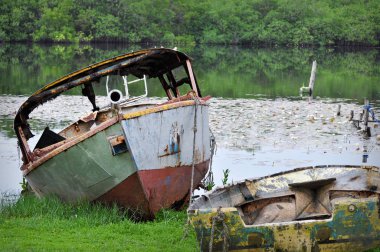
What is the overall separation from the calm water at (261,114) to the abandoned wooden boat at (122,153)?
3.74m

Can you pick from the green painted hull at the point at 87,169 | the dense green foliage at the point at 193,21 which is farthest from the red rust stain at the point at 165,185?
the dense green foliage at the point at 193,21

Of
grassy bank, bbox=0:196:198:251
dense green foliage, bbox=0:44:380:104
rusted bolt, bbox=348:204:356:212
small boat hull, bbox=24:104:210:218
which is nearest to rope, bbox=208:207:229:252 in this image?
grassy bank, bbox=0:196:198:251

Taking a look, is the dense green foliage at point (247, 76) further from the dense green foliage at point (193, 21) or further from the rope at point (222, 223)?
the rope at point (222, 223)

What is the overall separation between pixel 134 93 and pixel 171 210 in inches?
998

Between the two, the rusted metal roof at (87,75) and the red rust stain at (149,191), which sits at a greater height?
the rusted metal roof at (87,75)

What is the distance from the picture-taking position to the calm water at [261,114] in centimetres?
2158

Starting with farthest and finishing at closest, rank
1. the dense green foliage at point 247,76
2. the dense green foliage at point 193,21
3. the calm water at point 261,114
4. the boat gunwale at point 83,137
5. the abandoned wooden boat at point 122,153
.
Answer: the dense green foliage at point 193,21, the dense green foliage at point 247,76, the calm water at point 261,114, the abandoned wooden boat at point 122,153, the boat gunwale at point 83,137

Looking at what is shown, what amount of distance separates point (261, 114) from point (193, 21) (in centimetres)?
8027

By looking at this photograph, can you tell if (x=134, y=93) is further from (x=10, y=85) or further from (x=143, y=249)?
(x=143, y=249)

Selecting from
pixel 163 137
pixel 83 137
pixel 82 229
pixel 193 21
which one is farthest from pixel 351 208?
pixel 193 21

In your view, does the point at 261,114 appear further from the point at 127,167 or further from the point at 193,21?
the point at 193,21

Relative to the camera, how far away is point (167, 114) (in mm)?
13922

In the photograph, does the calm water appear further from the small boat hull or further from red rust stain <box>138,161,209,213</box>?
the small boat hull

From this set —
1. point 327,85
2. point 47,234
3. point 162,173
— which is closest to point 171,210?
point 162,173
